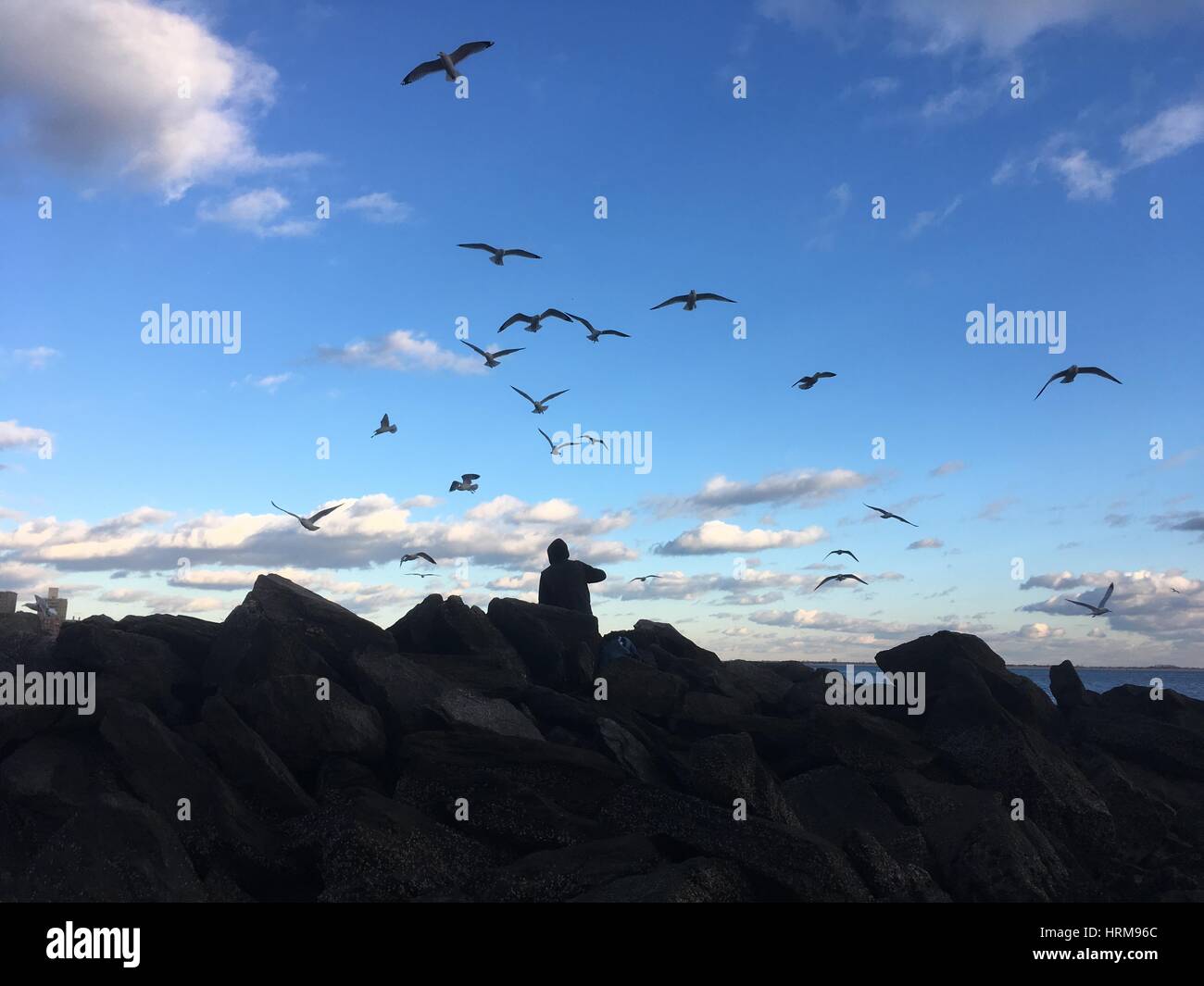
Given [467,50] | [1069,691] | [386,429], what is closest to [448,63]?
[467,50]

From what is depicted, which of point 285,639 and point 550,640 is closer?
point 285,639

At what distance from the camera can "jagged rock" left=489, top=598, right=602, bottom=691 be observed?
77.3ft

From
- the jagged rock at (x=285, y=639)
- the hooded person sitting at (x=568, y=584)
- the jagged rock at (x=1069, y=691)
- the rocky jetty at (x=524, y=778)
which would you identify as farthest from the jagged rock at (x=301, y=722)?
the jagged rock at (x=1069, y=691)

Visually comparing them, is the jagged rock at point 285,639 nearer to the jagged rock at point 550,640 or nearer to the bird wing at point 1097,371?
the jagged rock at point 550,640

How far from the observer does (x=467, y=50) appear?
21172mm

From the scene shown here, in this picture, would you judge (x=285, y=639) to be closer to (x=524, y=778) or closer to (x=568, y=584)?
(x=524, y=778)

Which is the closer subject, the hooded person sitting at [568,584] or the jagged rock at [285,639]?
the jagged rock at [285,639]

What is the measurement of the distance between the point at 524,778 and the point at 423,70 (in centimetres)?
1524

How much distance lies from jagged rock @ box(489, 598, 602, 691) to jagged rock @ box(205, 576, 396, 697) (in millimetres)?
4046

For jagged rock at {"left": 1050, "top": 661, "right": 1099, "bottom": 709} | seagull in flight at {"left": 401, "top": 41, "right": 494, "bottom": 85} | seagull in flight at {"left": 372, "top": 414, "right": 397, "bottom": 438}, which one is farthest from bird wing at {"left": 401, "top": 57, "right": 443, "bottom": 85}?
jagged rock at {"left": 1050, "top": 661, "right": 1099, "bottom": 709}

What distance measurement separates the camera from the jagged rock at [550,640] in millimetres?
23562

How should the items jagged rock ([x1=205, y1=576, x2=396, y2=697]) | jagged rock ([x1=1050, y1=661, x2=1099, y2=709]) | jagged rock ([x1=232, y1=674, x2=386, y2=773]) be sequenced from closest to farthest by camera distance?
jagged rock ([x1=232, y1=674, x2=386, y2=773]), jagged rock ([x1=205, y1=576, x2=396, y2=697]), jagged rock ([x1=1050, y1=661, x2=1099, y2=709])

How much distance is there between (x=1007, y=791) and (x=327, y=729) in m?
13.7

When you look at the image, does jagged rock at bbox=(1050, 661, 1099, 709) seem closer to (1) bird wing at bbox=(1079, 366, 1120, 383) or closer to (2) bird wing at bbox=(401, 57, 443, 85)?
(1) bird wing at bbox=(1079, 366, 1120, 383)
